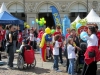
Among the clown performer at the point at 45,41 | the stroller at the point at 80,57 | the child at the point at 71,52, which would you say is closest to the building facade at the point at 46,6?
the clown performer at the point at 45,41

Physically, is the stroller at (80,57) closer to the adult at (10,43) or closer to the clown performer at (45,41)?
the clown performer at (45,41)

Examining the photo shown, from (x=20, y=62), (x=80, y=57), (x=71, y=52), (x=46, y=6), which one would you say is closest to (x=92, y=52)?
(x=71, y=52)


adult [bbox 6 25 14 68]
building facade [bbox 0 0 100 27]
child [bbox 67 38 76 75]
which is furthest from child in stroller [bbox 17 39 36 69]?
building facade [bbox 0 0 100 27]

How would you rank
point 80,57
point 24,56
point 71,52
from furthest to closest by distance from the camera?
point 24,56
point 80,57
point 71,52

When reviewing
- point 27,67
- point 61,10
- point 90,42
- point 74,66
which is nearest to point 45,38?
point 27,67

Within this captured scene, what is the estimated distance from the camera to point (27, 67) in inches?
388

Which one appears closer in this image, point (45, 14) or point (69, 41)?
point (69, 41)

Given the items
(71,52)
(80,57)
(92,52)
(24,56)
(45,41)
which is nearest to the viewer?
(92,52)

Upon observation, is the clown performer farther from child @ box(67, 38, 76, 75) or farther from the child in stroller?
child @ box(67, 38, 76, 75)

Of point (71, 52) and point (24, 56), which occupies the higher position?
point (71, 52)

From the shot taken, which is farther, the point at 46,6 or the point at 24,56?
the point at 46,6

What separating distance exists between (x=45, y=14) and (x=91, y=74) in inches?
1135

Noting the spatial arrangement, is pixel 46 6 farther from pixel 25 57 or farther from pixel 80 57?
pixel 80 57

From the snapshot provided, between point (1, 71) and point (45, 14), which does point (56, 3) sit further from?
point (1, 71)
